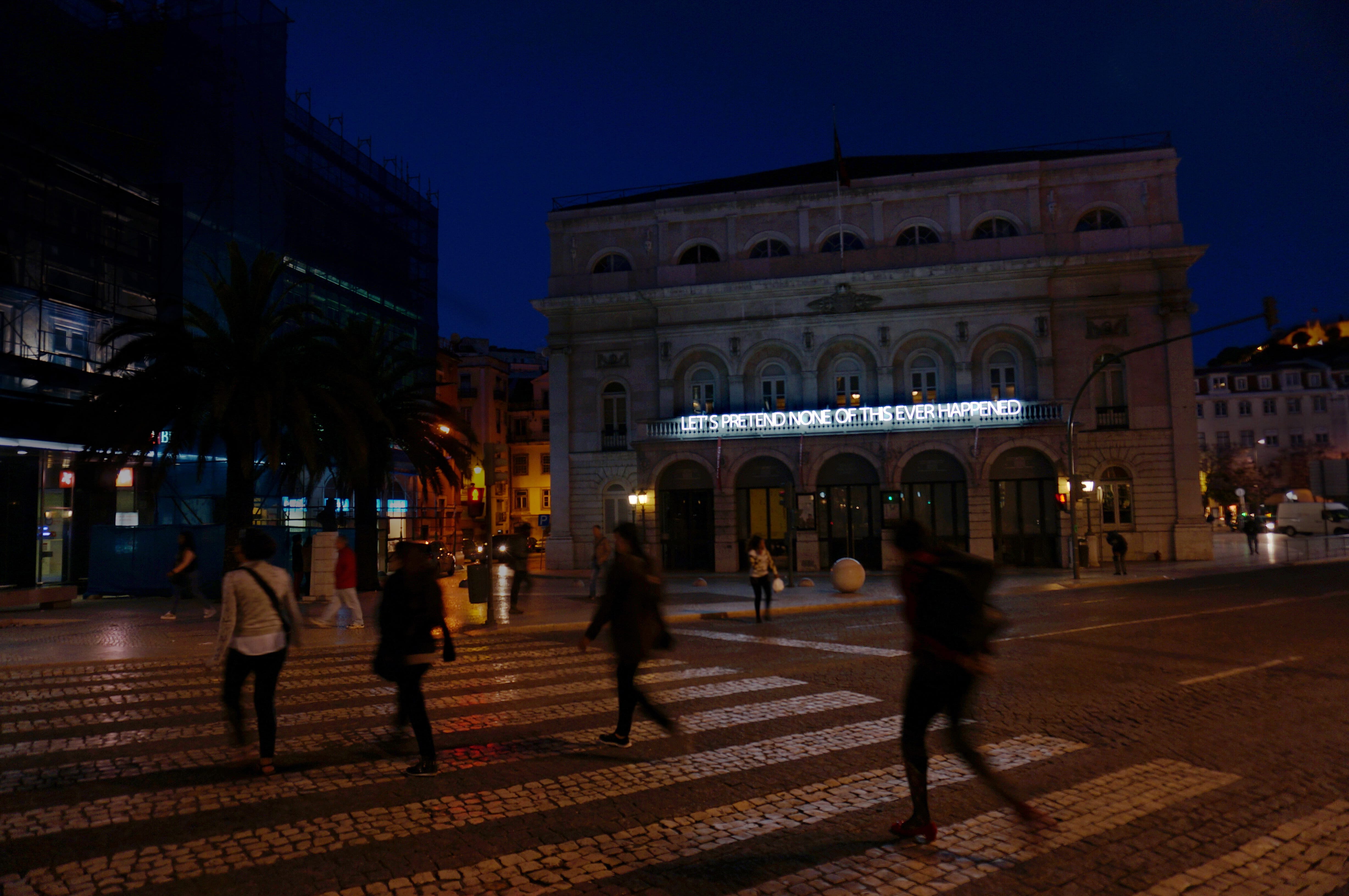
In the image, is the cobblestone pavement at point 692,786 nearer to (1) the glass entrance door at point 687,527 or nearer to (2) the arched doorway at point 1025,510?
(2) the arched doorway at point 1025,510

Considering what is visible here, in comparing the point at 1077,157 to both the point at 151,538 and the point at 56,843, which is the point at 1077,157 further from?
the point at 56,843

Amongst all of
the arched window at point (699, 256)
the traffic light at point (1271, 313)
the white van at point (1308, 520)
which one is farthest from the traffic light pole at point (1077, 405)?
the white van at point (1308, 520)

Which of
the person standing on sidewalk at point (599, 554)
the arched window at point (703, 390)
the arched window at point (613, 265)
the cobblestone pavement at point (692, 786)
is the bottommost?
the cobblestone pavement at point (692, 786)

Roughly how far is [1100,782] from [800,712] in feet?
9.98

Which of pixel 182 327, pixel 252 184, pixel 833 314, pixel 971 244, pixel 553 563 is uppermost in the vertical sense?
pixel 252 184

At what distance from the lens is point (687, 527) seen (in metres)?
36.5

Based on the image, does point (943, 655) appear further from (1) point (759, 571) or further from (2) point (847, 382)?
(2) point (847, 382)

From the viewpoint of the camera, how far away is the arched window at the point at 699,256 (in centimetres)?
3856

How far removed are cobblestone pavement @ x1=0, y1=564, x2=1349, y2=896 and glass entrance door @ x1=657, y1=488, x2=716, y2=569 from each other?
24303 millimetres

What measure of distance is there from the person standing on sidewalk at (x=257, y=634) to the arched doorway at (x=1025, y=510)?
3122 centimetres

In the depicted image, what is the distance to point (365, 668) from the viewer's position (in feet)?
39.4

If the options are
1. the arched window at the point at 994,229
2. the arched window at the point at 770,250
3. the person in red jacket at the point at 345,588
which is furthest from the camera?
the arched window at the point at 770,250

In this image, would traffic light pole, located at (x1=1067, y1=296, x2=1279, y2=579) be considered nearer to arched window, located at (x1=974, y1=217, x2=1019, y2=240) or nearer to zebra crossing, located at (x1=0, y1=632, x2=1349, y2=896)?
arched window, located at (x1=974, y1=217, x2=1019, y2=240)

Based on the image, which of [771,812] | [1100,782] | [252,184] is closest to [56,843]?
[771,812]
